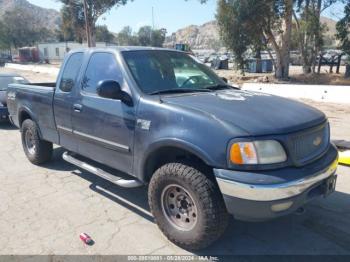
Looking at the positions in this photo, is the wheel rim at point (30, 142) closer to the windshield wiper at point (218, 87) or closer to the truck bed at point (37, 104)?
the truck bed at point (37, 104)

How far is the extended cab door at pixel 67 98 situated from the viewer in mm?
4684

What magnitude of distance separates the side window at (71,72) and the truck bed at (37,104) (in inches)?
11.2

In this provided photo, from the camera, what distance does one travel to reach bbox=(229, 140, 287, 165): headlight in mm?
2914

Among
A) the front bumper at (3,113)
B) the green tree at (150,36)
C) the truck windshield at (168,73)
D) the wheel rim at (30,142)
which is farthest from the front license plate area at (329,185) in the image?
the green tree at (150,36)

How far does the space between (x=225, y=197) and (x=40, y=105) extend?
3.58 m

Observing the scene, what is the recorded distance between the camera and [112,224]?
394 centimetres

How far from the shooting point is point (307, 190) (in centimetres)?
304

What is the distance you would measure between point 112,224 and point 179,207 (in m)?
0.93

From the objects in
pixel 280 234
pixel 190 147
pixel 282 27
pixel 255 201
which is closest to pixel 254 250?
pixel 280 234

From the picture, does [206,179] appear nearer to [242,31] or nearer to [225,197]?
[225,197]

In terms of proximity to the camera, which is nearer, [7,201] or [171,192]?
[171,192]

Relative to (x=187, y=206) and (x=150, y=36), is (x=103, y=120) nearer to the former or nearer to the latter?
(x=187, y=206)

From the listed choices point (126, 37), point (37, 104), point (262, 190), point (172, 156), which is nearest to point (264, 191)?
point (262, 190)

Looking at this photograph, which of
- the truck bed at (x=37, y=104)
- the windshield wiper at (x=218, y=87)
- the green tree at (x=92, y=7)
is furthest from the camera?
the green tree at (x=92, y=7)
